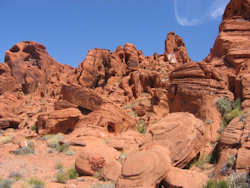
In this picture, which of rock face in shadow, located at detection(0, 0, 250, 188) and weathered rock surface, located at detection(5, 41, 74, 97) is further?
weathered rock surface, located at detection(5, 41, 74, 97)

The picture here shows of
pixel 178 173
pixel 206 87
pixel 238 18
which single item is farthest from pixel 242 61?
pixel 178 173

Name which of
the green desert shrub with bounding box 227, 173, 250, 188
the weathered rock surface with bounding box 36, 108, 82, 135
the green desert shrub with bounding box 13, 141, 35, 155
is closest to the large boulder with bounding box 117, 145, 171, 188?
the green desert shrub with bounding box 227, 173, 250, 188

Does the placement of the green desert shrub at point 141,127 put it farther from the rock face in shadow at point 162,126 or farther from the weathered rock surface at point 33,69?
the weathered rock surface at point 33,69

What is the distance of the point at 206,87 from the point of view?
36.8ft

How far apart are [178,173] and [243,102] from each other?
19.9 feet

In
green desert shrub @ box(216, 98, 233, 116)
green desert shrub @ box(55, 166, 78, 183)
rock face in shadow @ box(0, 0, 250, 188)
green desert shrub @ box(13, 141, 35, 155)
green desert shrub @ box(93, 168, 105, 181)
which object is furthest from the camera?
green desert shrub @ box(13, 141, 35, 155)

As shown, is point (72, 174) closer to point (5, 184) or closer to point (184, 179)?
point (5, 184)

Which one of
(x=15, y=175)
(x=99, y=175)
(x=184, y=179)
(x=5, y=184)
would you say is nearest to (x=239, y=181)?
(x=184, y=179)

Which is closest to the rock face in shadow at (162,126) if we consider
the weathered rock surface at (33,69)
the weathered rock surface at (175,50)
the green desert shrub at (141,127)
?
the green desert shrub at (141,127)

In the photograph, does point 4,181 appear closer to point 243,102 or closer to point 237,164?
point 237,164

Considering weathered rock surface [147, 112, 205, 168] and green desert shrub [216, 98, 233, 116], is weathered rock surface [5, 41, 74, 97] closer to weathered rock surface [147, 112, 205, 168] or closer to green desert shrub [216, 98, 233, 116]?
green desert shrub [216, 98, 233, 116]

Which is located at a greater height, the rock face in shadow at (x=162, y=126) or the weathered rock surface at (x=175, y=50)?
the weathered rock surface at (x=175, y=50)

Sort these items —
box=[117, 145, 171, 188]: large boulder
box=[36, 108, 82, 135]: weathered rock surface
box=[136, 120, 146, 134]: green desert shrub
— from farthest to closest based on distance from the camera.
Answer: box=[136, 120, 146, 134]: green desert shrub < box=[36, 108, 82, 135]: weathered rock surface < box=[117, 145, 171, 188]: large boulder

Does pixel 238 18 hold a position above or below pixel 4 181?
above
